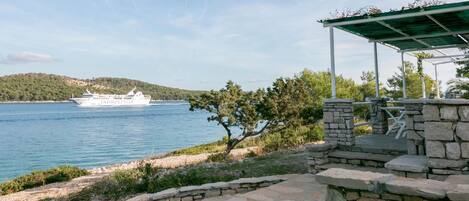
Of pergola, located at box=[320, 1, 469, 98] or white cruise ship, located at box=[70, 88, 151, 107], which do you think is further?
white cruise ship, located at box=[70, 88, 151, 107]

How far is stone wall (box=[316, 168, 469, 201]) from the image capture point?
9.91 ft

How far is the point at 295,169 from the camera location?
8156 millimetres

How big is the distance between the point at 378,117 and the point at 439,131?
4.90m

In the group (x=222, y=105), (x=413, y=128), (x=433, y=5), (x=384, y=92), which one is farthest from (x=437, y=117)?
(x=384, y=92)

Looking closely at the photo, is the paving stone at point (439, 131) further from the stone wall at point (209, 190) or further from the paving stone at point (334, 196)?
the stone wall at point (209, 190)

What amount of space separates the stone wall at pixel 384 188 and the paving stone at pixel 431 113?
1512 mm

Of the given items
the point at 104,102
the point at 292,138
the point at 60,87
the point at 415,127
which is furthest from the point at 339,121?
the point at 60,87

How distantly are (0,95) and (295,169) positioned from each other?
434 ft

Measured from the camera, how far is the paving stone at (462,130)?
4391 mm

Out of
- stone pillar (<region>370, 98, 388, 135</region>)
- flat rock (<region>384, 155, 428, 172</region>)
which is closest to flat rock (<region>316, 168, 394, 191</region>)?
flat rock (<region>384, 155, 428, 172</region>)

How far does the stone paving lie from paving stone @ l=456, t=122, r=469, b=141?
1.95m

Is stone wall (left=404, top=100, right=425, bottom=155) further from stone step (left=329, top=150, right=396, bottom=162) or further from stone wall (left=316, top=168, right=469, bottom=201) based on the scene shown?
stone wall (left=316, top=168, right=469, bottom=201)

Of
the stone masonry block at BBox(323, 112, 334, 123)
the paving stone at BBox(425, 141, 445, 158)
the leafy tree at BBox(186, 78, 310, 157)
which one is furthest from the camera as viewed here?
the leafy tree at BBox(186, 78, 310, 157)

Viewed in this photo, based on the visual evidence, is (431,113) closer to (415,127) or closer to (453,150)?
(453,150)
